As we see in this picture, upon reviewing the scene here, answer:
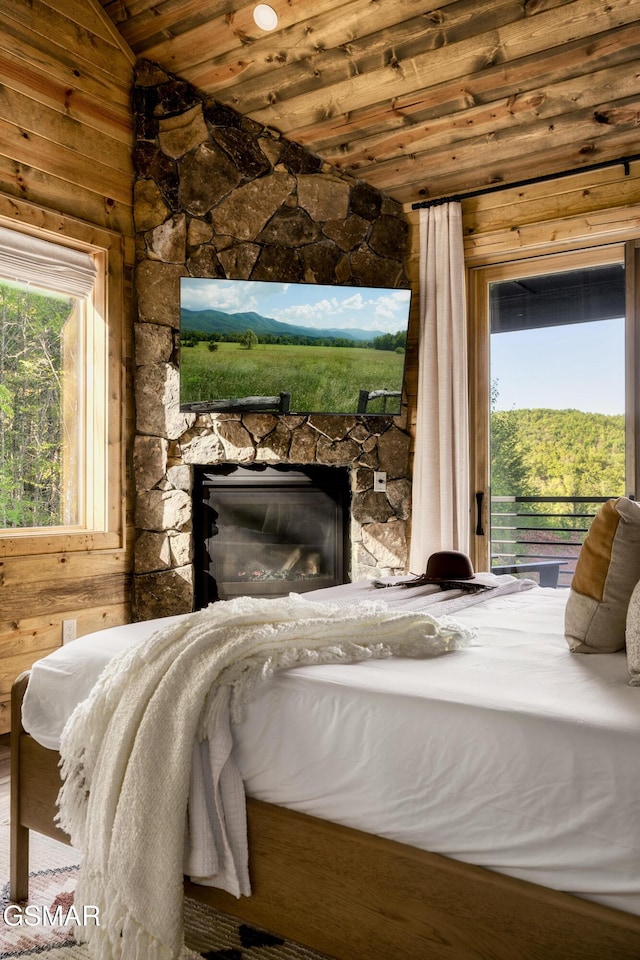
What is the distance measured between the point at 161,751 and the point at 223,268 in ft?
10.1

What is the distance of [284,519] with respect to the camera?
4246 mm

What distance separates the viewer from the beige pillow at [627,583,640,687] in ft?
4.50

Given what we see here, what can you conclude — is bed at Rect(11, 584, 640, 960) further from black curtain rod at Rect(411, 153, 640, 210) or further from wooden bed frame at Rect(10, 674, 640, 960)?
black curtain rod at Rect(411, 153, 640, 210)

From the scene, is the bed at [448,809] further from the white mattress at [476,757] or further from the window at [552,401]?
the window at [552,401]

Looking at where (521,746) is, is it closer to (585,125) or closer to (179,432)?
(179,432)

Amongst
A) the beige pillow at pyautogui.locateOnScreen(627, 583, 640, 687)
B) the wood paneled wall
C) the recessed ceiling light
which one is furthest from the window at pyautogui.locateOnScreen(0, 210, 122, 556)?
the beige pillow at pyautogui.locateOnScreen(627, 583, 640, 687)

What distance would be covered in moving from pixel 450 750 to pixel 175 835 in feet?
1.76

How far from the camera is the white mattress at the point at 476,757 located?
1.12 metres

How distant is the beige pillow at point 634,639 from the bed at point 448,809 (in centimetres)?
4

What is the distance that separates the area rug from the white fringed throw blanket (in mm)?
321

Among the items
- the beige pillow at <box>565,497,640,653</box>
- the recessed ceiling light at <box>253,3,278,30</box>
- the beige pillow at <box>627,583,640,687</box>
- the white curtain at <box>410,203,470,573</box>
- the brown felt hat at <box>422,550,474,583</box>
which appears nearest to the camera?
the beige pillow at <box>627,583,640,687</box>

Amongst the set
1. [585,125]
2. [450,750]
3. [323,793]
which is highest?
[585,125]

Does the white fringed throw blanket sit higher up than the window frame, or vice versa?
the window frame

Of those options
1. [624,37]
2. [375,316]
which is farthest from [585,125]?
[375,316]
